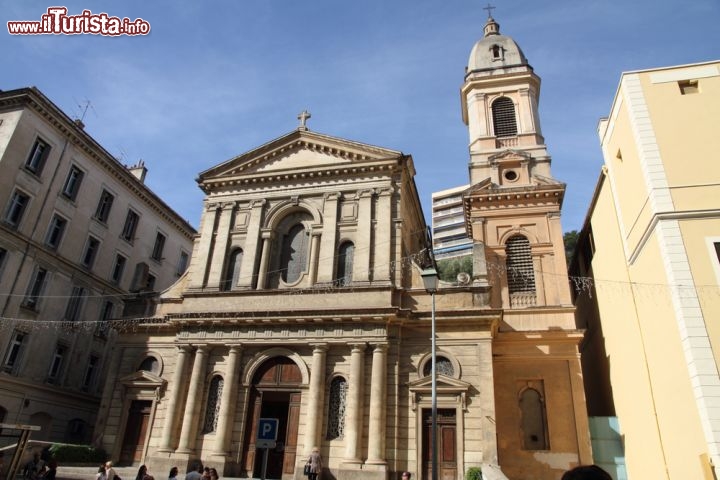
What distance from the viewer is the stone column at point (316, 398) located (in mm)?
18016

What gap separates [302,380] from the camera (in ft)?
63.8

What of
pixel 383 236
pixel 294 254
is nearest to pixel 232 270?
pixel 294 254

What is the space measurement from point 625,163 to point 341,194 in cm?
1174

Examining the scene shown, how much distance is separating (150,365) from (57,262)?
880 cm

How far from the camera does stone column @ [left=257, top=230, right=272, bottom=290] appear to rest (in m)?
22.2

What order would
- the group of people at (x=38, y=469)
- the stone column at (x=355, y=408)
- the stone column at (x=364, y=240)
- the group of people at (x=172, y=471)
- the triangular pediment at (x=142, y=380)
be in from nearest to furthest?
1. the group of people at (x=172, y=471)
2. the group of people at (x=38, y=469)
3. the stone column at (x=355, y=408)
4. the stone column at (x=364, y=240)
5. the triangular pediment at (x=142, y=380)

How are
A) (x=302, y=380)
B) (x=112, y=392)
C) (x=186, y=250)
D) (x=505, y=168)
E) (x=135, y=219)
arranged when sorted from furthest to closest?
(x=186, y=250) < (x=135, y=219) < (x=505, y=168) < (x=112, y=392) < (x=302, y=380)

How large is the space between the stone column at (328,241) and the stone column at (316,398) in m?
3.20

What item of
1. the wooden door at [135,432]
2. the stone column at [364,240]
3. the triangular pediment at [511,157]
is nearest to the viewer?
the wooden door at [135,432]

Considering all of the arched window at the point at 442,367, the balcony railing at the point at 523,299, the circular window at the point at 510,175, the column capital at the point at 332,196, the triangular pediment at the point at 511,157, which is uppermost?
the triangular pediment at the point at 511,157

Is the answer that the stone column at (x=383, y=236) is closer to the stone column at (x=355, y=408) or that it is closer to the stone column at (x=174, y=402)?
the stone column at (x=355, y=408)

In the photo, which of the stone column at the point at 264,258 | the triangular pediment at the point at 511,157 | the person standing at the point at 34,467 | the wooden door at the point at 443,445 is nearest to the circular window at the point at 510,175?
the triangular pediment at the point at 511,157

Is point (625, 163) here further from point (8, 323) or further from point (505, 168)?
point (8, 323)

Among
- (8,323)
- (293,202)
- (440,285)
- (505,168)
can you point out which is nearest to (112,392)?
(8,323)
